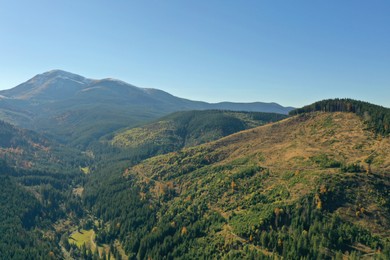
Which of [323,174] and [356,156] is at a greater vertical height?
[356,156]

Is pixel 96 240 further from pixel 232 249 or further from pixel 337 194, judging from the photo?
pixel 337 194

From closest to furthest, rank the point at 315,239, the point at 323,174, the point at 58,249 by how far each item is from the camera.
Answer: the point at 315,239, the point at 323,174, the point at 58,249

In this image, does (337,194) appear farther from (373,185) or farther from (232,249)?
(232,249)

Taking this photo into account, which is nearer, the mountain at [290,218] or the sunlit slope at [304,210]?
the mountain at [290,218]

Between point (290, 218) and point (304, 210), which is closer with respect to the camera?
point (290, 218)

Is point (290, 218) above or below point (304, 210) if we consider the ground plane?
below

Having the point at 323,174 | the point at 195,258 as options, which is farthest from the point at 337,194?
the point at 195,258

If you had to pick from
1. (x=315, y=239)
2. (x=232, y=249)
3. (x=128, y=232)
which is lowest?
(x=128, y=232)

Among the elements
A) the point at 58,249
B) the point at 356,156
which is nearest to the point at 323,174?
the point at 356,156

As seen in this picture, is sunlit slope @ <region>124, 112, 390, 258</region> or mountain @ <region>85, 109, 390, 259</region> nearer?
mountain @ <region>85, 109, 390, 259</region>

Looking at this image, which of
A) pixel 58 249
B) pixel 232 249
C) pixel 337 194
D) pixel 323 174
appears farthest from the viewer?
pixel 58 249

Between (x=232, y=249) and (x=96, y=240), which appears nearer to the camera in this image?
(x=232, y=249)
